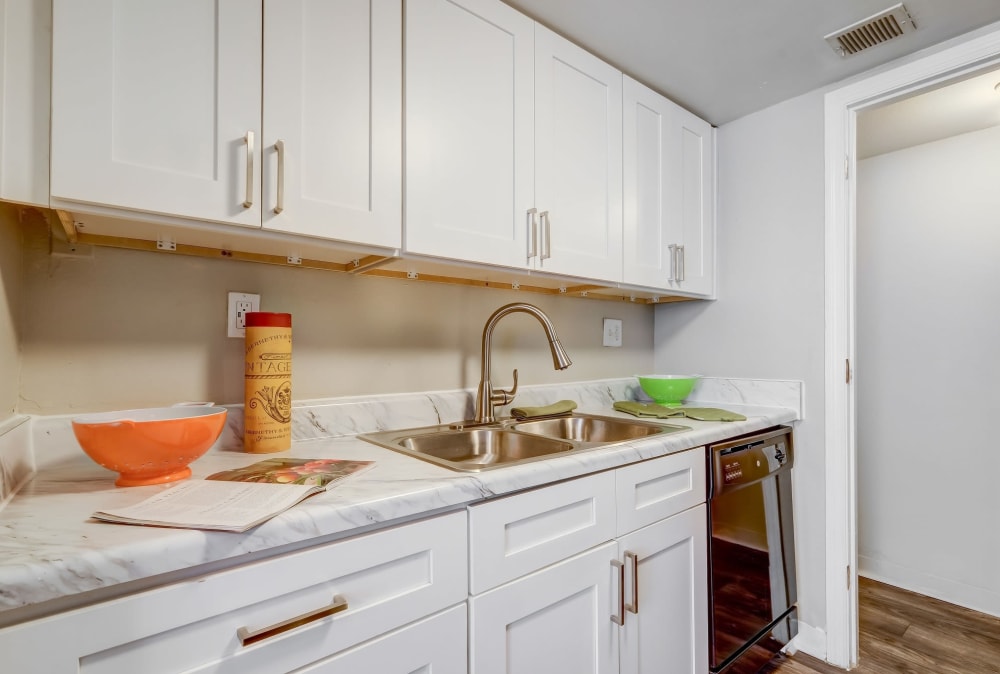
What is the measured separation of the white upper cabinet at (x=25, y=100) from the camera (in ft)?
2.45

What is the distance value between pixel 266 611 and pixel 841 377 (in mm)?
1983

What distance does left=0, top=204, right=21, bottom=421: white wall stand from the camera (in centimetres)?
83

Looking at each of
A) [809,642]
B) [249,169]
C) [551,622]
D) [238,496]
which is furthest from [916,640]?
[249,169]

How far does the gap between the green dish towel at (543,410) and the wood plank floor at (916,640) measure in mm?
1186

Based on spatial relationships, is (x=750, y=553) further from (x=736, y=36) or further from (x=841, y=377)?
(x=736, y=36)

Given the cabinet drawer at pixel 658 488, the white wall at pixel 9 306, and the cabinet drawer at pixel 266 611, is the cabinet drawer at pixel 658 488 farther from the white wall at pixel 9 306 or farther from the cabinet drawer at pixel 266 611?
the white wall at pixel 9 306

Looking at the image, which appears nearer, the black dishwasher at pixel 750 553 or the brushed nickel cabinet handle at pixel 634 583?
the brushed nickel cabinet handle at pixel 634 583

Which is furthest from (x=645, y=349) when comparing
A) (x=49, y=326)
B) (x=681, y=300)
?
(x=49, y=326)

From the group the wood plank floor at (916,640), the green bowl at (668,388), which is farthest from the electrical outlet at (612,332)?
the wood plank floor at (916,640)

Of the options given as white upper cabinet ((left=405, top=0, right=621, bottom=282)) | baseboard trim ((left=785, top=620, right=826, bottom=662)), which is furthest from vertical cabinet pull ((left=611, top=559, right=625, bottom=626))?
baseboard trim ((left=785, top=620, right=826, bottom=662))

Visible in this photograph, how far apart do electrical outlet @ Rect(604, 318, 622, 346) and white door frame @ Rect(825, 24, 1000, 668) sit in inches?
31.2

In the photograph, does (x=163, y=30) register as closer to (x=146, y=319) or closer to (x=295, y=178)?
(x=295, y=178)

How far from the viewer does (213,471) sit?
0.92 metres

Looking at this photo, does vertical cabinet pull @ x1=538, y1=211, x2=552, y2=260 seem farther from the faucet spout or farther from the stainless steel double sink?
the stainless steel double sink
